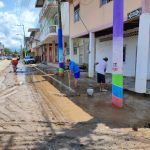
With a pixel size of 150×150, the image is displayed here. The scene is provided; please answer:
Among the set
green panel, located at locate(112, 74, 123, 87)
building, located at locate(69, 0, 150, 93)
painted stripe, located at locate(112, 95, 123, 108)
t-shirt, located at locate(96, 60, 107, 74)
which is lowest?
painted stripe, located at locate(112, 95, 123, 108)

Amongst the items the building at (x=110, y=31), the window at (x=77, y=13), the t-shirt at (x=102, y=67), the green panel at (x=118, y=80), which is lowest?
the green panel at (x=118, y=80)

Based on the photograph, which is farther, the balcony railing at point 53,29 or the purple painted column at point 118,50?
the balcony railing at point 53,29

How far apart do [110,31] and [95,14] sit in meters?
2.37

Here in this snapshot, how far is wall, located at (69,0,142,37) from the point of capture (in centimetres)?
1220

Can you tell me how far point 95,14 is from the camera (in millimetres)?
16625

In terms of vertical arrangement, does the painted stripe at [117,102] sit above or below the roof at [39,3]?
below

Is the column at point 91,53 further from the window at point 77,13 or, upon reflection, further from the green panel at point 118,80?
the green panel at point 118,80

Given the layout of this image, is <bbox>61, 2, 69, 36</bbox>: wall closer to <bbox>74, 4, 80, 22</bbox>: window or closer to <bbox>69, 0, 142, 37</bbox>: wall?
<bbox>74, 4, 80, 22</bbox>: window

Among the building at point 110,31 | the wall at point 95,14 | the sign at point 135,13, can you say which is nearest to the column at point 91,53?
the building at point 110,31

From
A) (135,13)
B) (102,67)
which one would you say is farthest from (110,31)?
(102,67)

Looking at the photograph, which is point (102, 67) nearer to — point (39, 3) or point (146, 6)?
point (146, 6)

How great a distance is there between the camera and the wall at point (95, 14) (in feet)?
40.0

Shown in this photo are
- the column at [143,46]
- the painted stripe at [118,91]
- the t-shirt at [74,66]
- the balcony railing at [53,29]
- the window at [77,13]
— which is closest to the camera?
the painted stripe at [118,91]

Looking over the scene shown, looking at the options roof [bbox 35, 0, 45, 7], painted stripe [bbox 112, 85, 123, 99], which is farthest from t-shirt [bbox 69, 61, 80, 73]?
roof [bbox 35, 0, 45, 7]
